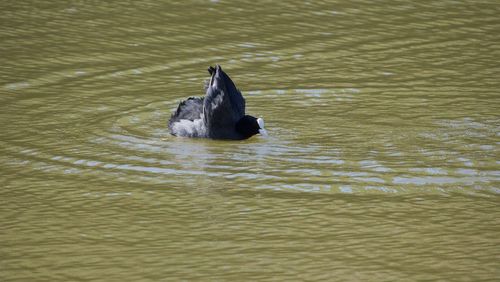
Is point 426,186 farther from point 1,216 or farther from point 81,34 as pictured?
Result: point 81,34

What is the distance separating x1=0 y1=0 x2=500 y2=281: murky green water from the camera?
6914 millimetres

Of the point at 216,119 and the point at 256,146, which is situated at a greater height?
the point at 216,119

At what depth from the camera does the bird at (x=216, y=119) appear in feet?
33.6

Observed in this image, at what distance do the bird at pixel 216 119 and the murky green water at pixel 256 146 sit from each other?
0.43 ft

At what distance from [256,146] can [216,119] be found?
24.3 inches

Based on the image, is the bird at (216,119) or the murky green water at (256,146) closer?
the murky green water at (256,146)

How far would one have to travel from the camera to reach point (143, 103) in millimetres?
11484

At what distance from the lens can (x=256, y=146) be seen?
9.91 metres

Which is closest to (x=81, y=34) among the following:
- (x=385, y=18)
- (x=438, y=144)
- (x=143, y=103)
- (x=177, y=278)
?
(x=143, y=103)

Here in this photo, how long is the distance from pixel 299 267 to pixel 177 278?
2.67 ft

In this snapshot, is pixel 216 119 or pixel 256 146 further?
pixel 216 119

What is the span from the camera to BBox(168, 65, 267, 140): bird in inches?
403

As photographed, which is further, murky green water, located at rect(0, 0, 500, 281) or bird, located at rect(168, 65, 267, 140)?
bird, located at rect(168, 65, 267, 140)

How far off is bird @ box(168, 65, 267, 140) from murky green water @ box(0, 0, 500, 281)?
0.43ft
